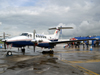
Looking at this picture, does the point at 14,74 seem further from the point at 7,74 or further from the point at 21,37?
the point at 21,37

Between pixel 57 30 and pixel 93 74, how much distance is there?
66.6 feet

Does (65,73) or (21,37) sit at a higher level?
(21,37)

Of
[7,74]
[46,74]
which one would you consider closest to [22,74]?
[7,74]

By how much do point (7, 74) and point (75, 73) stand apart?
3781 mm

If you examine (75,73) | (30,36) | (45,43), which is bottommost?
(75,73)

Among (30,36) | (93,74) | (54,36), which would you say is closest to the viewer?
(93,74)

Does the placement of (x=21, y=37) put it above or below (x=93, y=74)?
above

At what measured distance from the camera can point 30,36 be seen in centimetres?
1608

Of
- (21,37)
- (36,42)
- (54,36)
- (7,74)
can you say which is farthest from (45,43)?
(7,74)

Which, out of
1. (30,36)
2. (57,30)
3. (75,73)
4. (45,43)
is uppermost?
(57,30)

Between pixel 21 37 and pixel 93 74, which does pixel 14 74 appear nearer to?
pixel 93 74

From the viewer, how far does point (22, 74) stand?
566 cm

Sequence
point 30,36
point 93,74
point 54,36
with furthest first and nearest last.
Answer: point 54,36
point 30,36
point 93,74

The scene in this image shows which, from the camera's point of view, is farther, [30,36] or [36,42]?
[30,36]
